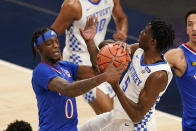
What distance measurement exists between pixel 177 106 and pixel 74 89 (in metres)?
4.77

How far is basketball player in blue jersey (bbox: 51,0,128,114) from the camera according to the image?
296 inches

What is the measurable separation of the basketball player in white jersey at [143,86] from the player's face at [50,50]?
48cm

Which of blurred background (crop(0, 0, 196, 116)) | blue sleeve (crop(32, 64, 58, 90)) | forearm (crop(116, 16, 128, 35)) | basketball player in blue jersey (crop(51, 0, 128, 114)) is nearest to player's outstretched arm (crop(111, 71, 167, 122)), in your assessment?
blue sleeve (crop(32, 64, 58, 90))

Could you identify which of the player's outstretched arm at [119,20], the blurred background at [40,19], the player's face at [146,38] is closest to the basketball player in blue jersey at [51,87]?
the player's face at [146,38]

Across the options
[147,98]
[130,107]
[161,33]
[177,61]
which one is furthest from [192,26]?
[130,107]

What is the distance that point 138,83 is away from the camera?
19.2 feet

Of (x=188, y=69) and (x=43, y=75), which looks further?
(x=188, y=69)

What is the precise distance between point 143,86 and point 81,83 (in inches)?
31.7

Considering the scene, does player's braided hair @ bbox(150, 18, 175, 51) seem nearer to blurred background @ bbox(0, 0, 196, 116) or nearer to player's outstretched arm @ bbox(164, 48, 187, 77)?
player's outstretched arm @ bbox(164, 48, 187, 77)

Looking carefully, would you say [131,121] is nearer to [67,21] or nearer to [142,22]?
[67,21]

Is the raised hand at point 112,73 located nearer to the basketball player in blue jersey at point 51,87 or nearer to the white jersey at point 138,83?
the basketball player in blue jersey at point 51,87

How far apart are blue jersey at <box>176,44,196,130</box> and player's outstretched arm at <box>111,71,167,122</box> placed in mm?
829

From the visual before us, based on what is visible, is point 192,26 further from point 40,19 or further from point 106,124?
point 40,19

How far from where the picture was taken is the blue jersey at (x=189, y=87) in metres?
6.45
